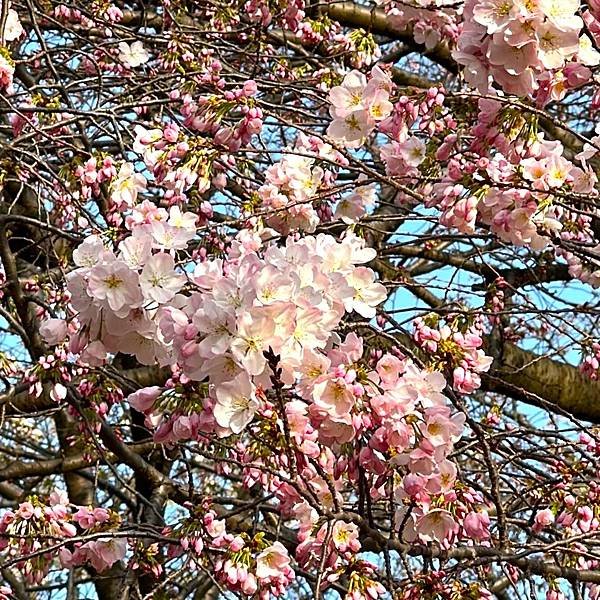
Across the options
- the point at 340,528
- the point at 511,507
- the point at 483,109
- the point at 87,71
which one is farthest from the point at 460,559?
the point at 87,71

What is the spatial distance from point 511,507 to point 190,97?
1.80 metres

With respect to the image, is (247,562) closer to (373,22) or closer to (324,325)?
(324,325)

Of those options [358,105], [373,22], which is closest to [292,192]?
[358,105]

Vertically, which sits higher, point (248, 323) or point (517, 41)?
point (517, 41)

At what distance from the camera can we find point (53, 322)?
82.9 inches

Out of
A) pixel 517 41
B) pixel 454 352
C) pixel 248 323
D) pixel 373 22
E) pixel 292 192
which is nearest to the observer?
pixel 248 323

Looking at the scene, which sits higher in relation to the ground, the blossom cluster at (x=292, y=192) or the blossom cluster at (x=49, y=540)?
the blossom cluster at (x=292, y=192)

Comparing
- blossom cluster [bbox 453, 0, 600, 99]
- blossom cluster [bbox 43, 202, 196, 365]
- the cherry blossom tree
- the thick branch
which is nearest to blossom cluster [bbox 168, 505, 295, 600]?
the cherry blossom tree

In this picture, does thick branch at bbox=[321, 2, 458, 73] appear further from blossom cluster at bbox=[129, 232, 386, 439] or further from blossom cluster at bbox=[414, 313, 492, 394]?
blossom cluster at bbox=[129, 232, 386, 439]

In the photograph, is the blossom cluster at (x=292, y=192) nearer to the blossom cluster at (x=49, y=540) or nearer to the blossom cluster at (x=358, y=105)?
the blossom cluster at (x=358, y=105)

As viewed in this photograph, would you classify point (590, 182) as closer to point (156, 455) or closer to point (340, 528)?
point (340, 528)

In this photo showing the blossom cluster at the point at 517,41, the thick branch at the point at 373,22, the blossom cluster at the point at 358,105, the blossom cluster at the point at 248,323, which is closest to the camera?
the blossom cluster at the point at 248,323

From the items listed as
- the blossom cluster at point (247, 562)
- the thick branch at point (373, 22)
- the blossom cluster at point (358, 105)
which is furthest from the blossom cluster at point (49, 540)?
the thick branch at point (373, 22)

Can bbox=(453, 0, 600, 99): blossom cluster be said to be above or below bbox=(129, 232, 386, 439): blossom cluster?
above
